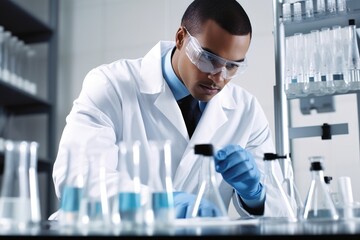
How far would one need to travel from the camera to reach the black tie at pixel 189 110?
6.38 feet

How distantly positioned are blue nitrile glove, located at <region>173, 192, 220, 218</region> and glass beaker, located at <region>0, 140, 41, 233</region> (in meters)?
0.32

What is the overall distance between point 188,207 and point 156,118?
2.64 feet

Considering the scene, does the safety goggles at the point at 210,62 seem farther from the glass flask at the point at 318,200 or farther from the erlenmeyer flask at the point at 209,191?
the erlenmeyer flask at the point at 209,191

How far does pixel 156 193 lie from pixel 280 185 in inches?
22.4

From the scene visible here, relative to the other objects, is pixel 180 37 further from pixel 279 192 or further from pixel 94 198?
pixel 94 198

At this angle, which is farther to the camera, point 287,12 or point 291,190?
point 287,12

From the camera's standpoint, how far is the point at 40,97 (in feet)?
10.7

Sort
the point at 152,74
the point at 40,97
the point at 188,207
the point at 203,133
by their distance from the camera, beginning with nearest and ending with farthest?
the point at 188,207
the point at 203,133
the point at 152,74
the point at 40,97

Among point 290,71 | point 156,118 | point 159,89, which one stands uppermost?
point 290,71

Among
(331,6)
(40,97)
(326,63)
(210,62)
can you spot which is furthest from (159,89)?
(40,97)

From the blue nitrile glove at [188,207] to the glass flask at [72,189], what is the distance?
249 mm

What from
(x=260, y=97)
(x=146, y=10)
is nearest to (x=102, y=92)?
(x=260, y=97)

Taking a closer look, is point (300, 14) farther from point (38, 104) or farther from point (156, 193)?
point (38, 104)

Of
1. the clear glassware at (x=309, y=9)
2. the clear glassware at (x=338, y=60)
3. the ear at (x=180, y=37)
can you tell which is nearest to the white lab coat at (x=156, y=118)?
the ear at (x=180, y=37)
